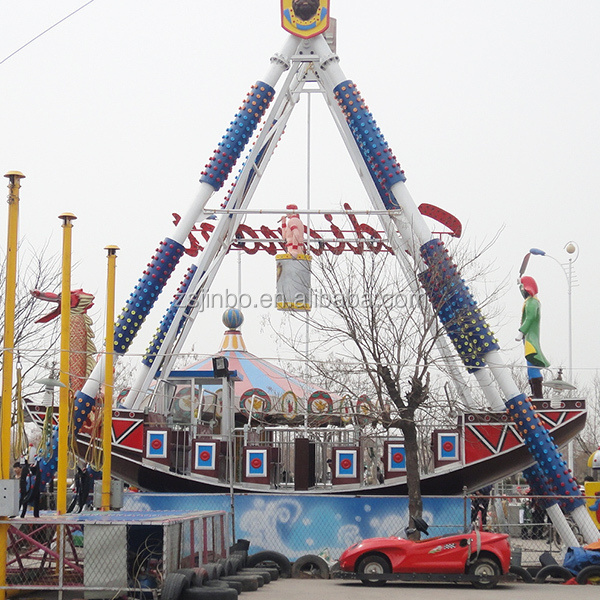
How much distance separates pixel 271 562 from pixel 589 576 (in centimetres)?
546

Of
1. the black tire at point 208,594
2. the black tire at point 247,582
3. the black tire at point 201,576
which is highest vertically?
the black tire at point 201,576

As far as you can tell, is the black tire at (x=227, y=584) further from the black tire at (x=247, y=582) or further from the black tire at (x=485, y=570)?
the black tire at (x=485, y=570)

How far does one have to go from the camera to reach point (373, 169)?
2161cm

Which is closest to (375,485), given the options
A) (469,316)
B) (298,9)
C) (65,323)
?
(469,316)

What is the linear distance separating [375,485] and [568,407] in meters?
4.38

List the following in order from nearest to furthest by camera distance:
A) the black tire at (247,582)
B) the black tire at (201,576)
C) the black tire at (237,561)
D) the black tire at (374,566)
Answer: the black tire at (201,576) < the black tire at (247,582) < the black tire at (237,561) < the black tire at (374,566)

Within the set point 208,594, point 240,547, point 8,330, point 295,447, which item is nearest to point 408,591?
point 240,547

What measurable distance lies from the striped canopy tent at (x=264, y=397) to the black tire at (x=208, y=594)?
210 inches

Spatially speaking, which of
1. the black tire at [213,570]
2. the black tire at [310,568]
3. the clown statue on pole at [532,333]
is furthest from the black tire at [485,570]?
the clown statue on pole at [532,333]

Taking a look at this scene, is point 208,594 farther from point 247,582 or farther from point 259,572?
point 259,572

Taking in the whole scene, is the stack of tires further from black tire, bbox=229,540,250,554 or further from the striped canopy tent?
the striped canopy tent

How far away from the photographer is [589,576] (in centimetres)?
1591

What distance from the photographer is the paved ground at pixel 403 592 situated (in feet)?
44.8

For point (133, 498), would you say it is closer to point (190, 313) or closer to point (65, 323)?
point (190, 313)
